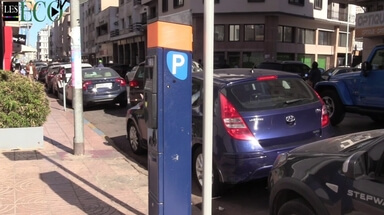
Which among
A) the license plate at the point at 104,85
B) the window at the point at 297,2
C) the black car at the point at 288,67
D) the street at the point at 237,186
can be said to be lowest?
the street at the point at 237,186

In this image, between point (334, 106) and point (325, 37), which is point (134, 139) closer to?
point (334, 106)

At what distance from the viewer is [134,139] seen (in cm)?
828

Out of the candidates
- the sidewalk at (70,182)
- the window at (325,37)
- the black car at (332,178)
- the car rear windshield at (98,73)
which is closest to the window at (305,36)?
the window at (325,37)

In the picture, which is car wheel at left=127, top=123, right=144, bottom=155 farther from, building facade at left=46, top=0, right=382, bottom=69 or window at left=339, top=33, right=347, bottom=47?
window at left=339, top=33, right=347, bottom=47

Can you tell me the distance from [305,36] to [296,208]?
145ft

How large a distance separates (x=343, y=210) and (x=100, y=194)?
3.43 metres

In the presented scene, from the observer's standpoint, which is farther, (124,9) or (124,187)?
(124,9)

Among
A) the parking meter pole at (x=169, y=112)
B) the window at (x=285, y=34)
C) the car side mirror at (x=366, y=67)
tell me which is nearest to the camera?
the parking meter pole at (x=169, y=112)

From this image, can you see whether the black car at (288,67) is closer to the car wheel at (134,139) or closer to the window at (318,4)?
the car wheel at (134,139)

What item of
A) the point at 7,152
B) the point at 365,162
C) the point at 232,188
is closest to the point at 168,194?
the point at 365,162

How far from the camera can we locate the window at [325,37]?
156 feet

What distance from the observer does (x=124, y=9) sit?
58.3 metres

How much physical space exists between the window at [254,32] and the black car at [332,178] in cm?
3779

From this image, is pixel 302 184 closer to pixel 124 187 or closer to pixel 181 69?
pixel 181 69
